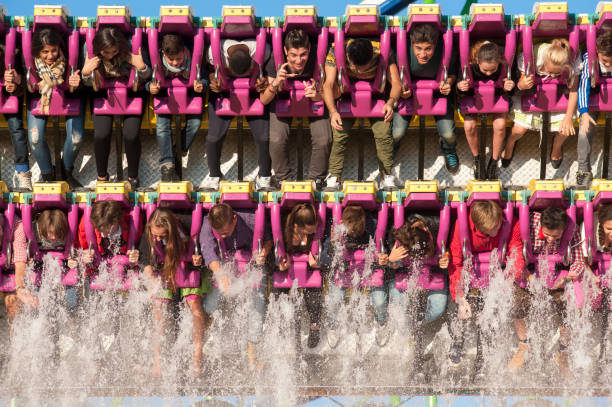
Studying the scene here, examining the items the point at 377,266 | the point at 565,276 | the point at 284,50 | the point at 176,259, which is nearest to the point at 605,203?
the point at 565,276

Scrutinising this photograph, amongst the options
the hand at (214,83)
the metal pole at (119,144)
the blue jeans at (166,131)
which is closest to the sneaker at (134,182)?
the metal pole at (119,144)

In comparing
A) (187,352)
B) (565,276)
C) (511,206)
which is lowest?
(187,352)

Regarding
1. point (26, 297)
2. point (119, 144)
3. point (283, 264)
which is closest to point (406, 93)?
point (283, 264)

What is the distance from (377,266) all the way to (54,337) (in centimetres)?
232

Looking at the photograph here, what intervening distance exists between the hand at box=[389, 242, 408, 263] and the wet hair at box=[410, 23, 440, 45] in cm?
135

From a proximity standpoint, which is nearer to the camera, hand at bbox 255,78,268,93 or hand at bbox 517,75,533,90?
hand at bbox 517,75,533,90

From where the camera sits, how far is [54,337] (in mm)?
7824

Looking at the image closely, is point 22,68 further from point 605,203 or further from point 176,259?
point 605,203

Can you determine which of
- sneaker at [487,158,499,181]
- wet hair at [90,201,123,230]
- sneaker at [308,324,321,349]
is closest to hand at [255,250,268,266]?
sneaker at [308,324,321,349]

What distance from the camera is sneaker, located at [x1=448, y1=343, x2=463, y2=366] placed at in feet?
25.5

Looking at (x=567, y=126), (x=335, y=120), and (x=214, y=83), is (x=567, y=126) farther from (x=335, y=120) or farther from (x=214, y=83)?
(x=214, y=83)

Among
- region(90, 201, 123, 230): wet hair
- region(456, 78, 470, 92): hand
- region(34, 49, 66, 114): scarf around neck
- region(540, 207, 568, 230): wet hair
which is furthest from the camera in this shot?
region(34, 49, 66, 114): scarf around neck

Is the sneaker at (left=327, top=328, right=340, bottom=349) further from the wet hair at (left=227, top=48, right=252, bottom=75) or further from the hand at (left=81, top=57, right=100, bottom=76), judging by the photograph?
the hand at (left=81, top=57, right=100, bottom=76)

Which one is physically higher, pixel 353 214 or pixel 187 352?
pixel 353 214
